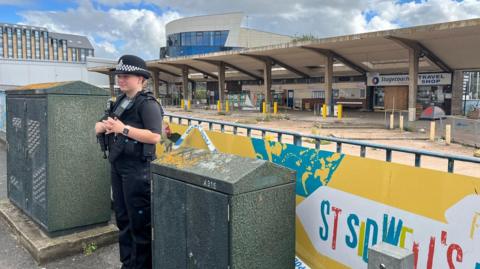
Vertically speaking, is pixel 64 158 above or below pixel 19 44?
below

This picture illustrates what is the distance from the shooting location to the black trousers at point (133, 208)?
3309 mm

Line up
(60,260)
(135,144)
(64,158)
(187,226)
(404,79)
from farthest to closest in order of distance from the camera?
1. (404,79)
2. (64,158)
3. (60,260)
4. (135,144)
5. (187,226)

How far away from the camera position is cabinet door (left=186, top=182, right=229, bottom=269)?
96.0 inches

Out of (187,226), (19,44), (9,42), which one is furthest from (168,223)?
(19,44)

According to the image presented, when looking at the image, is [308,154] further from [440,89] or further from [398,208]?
[440,89]

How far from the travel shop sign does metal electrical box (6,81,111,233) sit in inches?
1309

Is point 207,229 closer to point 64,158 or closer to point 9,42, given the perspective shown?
point 64,158

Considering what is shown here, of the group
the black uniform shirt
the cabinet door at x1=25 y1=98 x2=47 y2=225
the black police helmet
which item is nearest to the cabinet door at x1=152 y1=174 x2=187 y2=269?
the black uniform shirt

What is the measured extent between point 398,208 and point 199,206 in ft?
4.44

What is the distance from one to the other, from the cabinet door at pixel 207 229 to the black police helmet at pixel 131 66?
3.98ft

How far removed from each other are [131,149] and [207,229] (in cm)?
108

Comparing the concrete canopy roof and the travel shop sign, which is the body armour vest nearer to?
the concrete canopy roof

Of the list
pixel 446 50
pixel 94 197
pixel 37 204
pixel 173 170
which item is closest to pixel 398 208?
pixel 173 170

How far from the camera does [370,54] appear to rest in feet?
105
